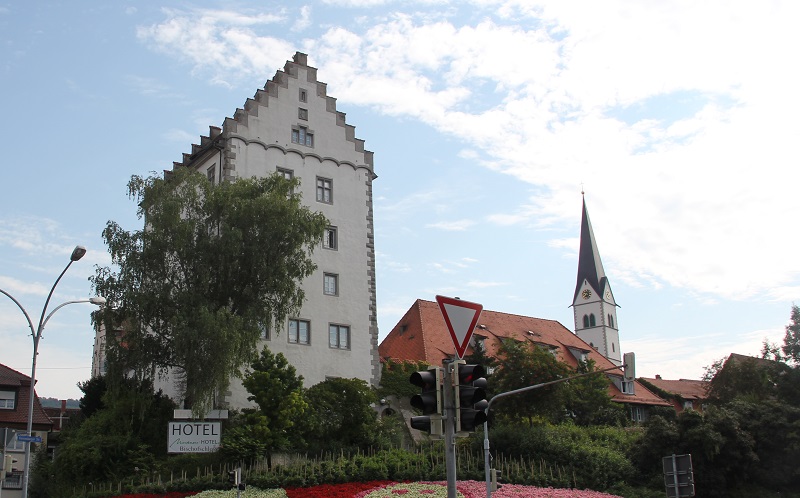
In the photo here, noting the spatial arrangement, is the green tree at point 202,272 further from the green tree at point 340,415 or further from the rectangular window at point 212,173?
the rectangular window at point 212,173

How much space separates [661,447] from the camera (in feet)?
121

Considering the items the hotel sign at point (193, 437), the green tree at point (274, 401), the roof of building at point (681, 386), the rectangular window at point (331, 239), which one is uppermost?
the rectangular window at point (331, 239)

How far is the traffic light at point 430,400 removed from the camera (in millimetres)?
13344

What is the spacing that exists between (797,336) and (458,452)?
72.5 ft

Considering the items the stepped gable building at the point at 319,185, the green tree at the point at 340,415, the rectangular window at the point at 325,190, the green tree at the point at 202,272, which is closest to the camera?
the green tree at the point at 202,272

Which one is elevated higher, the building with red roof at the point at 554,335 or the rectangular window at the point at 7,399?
the building with red roof at the point at 554,335

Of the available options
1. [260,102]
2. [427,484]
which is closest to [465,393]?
[427,484]

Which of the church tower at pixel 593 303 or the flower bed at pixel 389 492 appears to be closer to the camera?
the flower bed at pixel 389 492

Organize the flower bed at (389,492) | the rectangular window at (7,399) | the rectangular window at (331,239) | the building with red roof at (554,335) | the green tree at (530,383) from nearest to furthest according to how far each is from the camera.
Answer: the flower bed at (389,492)
the green tree at (530,383)
the rectangular window at (7,399)
the rectangular window at (331,239)
the building with red roof at (554,335)

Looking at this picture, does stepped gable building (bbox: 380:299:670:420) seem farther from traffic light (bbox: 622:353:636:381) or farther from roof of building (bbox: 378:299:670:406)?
traffic light (bbox: 622:353:636:381)

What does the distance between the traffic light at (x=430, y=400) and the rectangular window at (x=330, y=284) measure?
3256 centimetres

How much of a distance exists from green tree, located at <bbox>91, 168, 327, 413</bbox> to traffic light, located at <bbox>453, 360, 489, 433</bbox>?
23.3m

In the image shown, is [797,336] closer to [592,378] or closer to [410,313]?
[592,378]

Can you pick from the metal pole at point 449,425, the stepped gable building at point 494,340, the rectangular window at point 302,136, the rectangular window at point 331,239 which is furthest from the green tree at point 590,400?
the metal pole at point 449,425
